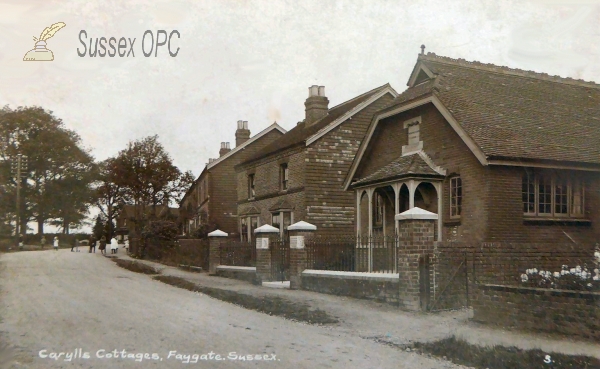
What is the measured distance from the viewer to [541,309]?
928cm

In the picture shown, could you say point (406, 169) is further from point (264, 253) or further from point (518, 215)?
point (264, 253)

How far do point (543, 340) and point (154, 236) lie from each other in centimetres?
2860

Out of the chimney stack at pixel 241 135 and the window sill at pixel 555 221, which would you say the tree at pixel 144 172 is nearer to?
the chimney stack at pixel 241 135

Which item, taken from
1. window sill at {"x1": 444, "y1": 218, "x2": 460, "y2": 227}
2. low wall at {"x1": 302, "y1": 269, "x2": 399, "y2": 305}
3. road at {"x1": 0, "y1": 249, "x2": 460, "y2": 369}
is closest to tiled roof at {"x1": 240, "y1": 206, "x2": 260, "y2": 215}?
low wall at {"x1": 302, "y1": 269, "x2": 399, "y2": 305}

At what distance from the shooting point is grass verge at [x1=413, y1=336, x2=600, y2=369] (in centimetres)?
755

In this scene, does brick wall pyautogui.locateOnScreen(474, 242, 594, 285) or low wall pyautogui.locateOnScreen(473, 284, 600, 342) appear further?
brick wall pyautogui.locateOnScreen(474, 242, 594, 285)

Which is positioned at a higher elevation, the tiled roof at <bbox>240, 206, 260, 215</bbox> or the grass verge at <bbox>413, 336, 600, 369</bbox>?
the tiled roof at <bbox>240, 206, 260, 215</bbox>

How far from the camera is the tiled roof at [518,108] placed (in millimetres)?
15211

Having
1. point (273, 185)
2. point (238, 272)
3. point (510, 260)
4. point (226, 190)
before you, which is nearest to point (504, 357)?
point (510, 260)

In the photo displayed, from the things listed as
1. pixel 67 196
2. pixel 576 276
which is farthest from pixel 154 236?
pixel 576 276

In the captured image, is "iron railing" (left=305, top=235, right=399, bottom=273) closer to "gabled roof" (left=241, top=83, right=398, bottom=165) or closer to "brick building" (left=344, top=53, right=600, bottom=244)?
"brick building" (left=344, top=53, right=600, bottom=244)

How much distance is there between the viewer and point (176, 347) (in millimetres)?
8234

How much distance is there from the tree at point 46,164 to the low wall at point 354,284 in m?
6.73

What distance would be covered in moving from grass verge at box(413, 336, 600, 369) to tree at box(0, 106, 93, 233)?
7.64 m
